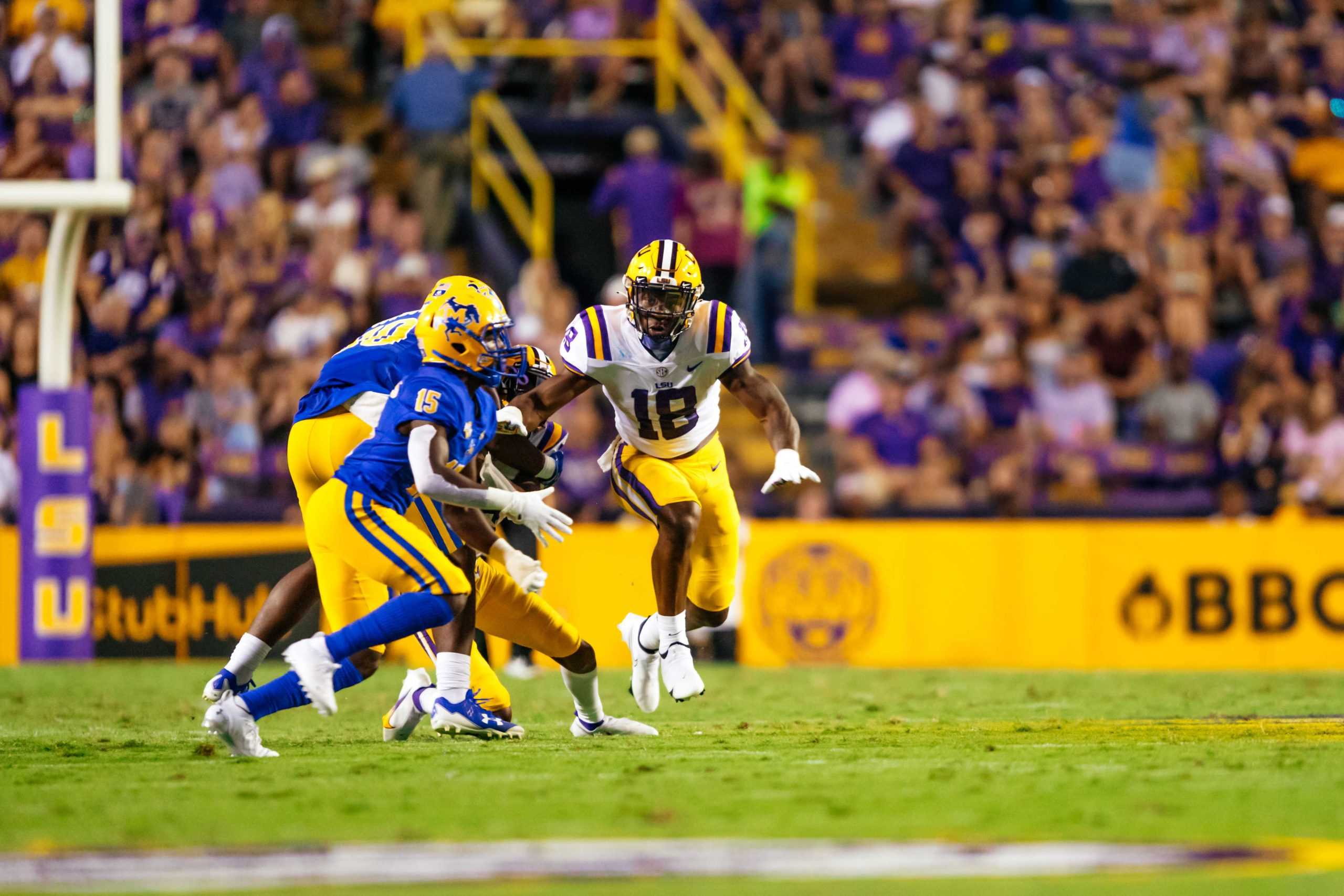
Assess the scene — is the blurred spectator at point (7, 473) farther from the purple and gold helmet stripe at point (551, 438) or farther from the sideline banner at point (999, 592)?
the purple and gold helmet stripe at point (551, 438)

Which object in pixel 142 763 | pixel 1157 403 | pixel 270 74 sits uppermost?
pixel 270 74

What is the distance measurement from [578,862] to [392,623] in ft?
7.97

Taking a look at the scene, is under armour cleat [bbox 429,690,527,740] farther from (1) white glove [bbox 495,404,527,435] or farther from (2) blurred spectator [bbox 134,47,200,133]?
(2) blurred spectator [bbox 134,47,200,133]

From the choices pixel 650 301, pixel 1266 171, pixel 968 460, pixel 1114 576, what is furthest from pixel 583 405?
pixel 1266 171

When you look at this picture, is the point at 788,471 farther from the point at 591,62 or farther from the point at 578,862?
the point at 591,62

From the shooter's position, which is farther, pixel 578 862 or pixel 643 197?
pixel 643 197

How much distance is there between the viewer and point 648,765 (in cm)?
789

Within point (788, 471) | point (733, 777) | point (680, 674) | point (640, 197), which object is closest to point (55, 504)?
point (640, 197)

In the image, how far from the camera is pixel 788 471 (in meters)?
9.59

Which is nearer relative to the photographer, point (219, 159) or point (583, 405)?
point (583, 405)

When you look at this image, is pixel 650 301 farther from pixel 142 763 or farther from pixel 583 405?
pixel 583 405

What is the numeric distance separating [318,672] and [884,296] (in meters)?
11.9

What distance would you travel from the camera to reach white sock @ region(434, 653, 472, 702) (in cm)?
861

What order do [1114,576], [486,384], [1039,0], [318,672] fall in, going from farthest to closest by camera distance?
[1039,0] → [1114,576] → [486,384] → [318,672]
